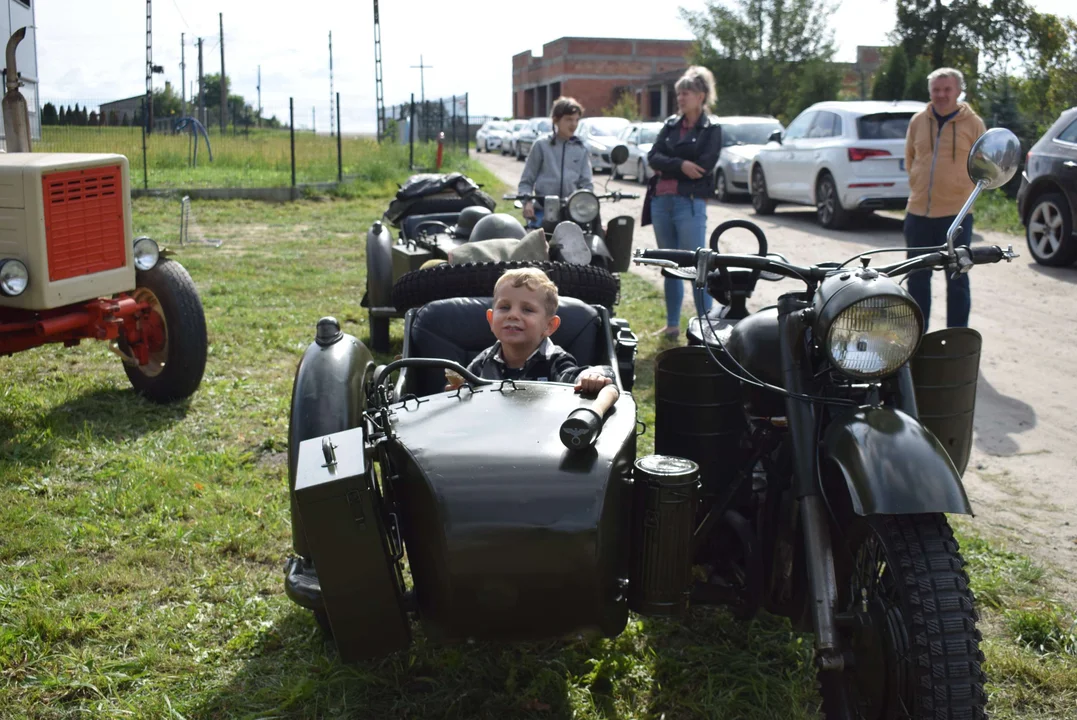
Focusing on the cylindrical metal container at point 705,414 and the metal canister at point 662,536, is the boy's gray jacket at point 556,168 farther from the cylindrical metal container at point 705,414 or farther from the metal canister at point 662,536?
the metal canister at point 662,536

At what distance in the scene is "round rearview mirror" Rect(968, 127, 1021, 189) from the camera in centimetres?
275

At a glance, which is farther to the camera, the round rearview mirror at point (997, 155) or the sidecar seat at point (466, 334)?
A: the sidecar seat at point (466, 334)

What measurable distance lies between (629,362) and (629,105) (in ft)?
138

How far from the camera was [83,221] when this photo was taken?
5.54 metres

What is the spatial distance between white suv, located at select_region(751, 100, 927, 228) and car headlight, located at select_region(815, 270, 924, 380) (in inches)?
420

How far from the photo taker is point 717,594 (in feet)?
9.97

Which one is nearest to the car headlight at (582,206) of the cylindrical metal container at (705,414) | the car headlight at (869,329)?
the cylindrical metal container at (705,414)

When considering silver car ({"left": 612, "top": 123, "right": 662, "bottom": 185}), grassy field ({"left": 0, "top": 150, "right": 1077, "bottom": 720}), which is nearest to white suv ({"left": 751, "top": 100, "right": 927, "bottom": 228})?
silver car ({"left": 612, "top": 123, "right": 662, "bottom": 185})

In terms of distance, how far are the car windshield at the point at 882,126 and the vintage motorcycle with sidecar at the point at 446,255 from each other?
21.7ft

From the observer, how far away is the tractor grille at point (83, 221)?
17.5 feet

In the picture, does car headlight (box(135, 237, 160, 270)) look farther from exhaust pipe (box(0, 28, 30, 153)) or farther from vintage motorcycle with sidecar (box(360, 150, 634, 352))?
vintage motorcycle with sidecar (box(360, 150, 634, 352))

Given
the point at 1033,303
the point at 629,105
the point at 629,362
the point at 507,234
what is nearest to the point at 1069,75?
the point at 1033,303

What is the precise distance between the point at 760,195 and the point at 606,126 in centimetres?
1143

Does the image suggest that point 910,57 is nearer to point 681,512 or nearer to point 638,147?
point 638,147
